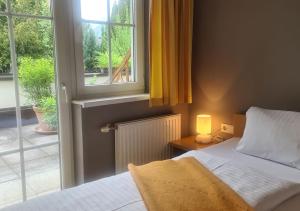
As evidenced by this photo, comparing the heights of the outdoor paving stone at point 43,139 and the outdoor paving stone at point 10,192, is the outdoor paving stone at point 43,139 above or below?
above

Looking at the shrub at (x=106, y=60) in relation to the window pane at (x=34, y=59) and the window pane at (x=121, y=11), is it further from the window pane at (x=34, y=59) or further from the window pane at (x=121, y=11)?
the window pane at (x=34, y=59)

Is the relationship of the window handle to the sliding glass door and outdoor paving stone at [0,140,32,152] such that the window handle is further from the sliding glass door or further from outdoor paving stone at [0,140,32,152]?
outdoor paving stone at [0,140,32,152]

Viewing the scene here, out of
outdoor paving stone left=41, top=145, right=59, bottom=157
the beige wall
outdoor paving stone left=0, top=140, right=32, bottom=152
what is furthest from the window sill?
outdoor paving stone left=0, top=140, right=32, bottom=152

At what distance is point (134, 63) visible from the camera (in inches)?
101

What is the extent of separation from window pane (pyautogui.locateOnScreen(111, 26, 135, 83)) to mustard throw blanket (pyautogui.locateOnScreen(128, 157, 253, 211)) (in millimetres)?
1114

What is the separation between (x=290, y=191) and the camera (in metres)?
1.31

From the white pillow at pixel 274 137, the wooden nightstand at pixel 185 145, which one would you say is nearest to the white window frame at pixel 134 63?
the wooden nightstand at pixel 185 145

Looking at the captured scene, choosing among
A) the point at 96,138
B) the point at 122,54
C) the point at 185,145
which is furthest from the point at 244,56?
the point at 96,138

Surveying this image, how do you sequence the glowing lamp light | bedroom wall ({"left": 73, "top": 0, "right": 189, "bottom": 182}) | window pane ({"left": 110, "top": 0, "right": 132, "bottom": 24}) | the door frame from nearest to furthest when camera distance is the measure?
the door frame < bedroom wall ({"left": 73, "top": 0, "right": 189, "bottom": 182}) < window pane ({"left": 110, "top": 0, "right": 132, "bottom": 24}) < the glowing lamp light

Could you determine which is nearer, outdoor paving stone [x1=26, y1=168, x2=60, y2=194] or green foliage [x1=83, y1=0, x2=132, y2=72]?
outdoor paving stone [x1=26, y1=168, x2=60, y2=194]

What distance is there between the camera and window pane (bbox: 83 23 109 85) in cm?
222

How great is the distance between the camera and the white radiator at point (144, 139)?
2261 millimetres

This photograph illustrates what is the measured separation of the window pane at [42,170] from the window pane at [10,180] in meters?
0.06

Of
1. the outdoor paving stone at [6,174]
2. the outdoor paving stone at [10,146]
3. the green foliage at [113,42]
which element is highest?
the green foliage at [113,42]
